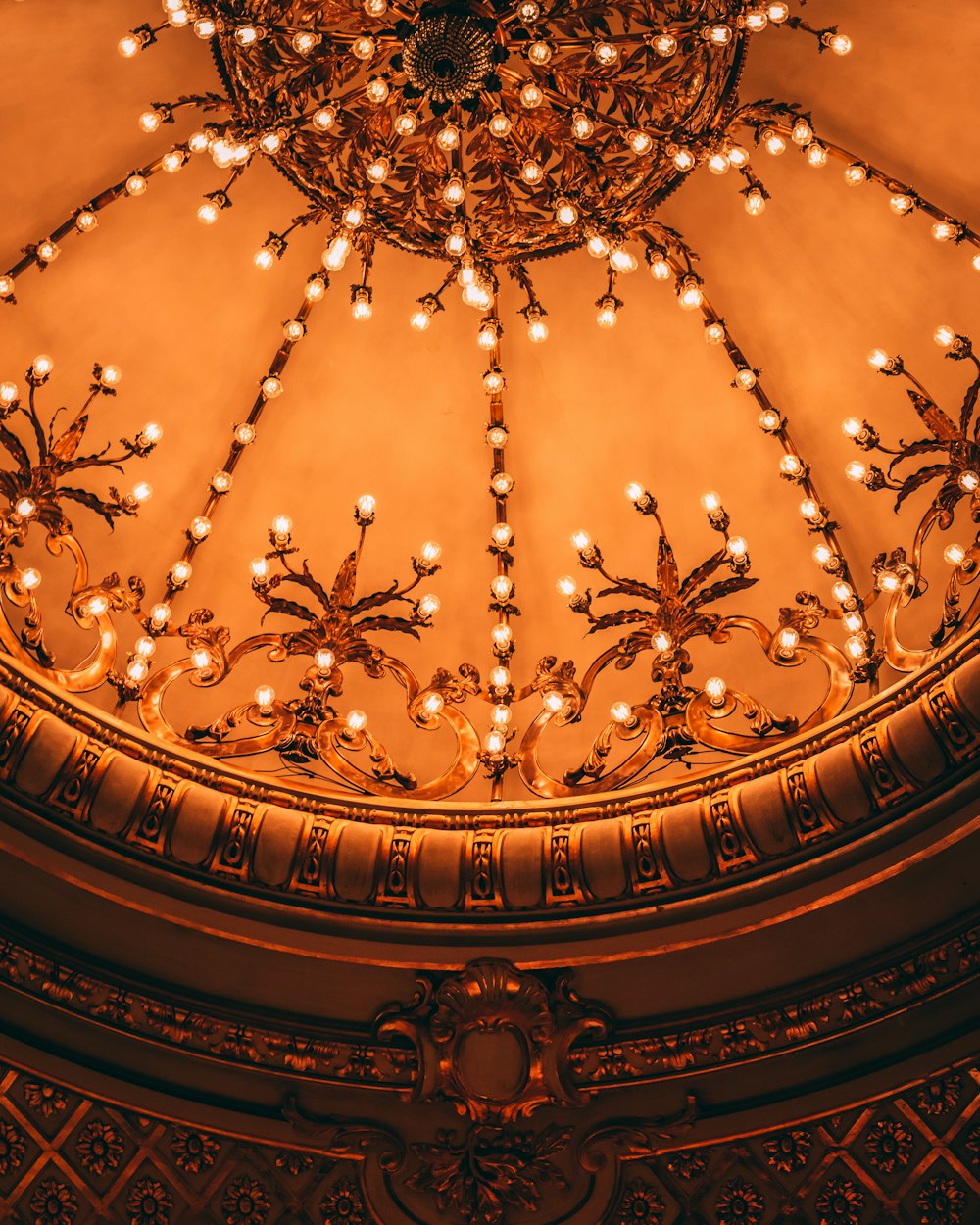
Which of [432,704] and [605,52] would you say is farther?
[432,704]

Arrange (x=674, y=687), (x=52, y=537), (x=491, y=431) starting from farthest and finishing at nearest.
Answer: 1. (x=491, y=431)
2. (x=52, y=537)
3. (x=674, y=687)

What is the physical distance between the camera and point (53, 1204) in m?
4.19

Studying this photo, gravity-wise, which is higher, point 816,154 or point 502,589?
point 816,154

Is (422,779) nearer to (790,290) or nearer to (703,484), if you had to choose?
(703,484)

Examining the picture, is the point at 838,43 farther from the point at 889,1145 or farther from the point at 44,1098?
the point at 44,1098

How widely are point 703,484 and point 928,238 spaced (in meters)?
1.50

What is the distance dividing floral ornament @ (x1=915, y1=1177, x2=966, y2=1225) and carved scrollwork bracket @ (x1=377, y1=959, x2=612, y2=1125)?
47.7 inches

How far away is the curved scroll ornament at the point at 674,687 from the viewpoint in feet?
15.6

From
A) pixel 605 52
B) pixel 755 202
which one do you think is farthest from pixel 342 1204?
pixel 605 52

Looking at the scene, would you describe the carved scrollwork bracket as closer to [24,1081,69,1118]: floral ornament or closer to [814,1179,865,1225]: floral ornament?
[814,1179,865,1225]: floral ornament

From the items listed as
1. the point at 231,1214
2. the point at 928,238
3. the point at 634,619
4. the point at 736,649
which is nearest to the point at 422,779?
the point at 634,619

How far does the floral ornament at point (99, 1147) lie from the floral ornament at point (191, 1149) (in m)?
0.19

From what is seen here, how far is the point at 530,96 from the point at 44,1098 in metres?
3.98

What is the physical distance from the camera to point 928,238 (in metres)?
5.47
